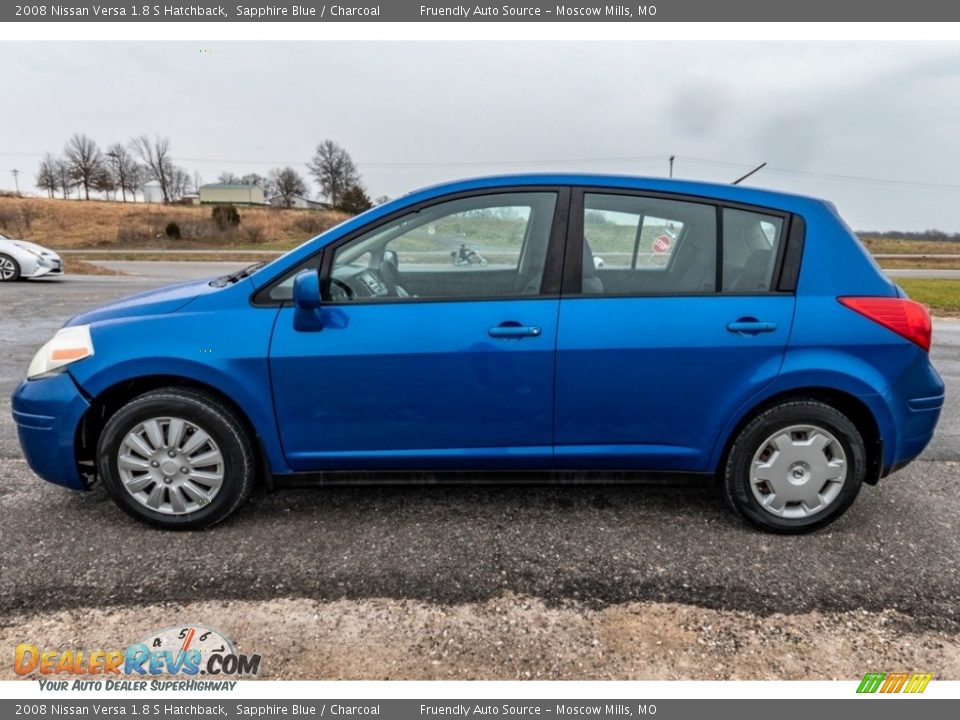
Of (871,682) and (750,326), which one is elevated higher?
(750,326)

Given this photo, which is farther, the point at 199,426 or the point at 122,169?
the point at 122,169

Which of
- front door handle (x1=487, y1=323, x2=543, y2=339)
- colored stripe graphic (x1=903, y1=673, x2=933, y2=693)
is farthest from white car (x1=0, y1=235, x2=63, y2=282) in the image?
colored stripe graphic (x1=903, y1=673, x2=933, y2=693)

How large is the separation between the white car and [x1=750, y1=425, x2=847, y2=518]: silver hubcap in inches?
619

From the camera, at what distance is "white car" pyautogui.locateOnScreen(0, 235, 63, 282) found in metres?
13.5

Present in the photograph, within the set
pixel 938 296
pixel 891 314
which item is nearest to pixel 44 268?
pixel 891 314

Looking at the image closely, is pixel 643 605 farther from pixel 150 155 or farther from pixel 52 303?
pixel 150 155

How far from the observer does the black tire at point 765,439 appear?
9.42 ft

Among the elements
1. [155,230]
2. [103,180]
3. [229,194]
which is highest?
[229,194]

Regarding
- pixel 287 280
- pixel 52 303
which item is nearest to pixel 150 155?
pixel 52 303

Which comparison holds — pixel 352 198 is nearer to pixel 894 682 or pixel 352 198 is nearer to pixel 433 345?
pixel 433 345

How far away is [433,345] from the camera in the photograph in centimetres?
280

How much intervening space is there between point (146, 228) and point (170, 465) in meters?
41.8

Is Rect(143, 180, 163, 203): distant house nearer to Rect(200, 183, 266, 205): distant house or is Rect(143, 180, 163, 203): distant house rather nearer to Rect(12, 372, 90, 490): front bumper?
Rect(200, 183, 266, 205): distant house

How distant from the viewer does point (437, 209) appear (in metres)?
2.97
